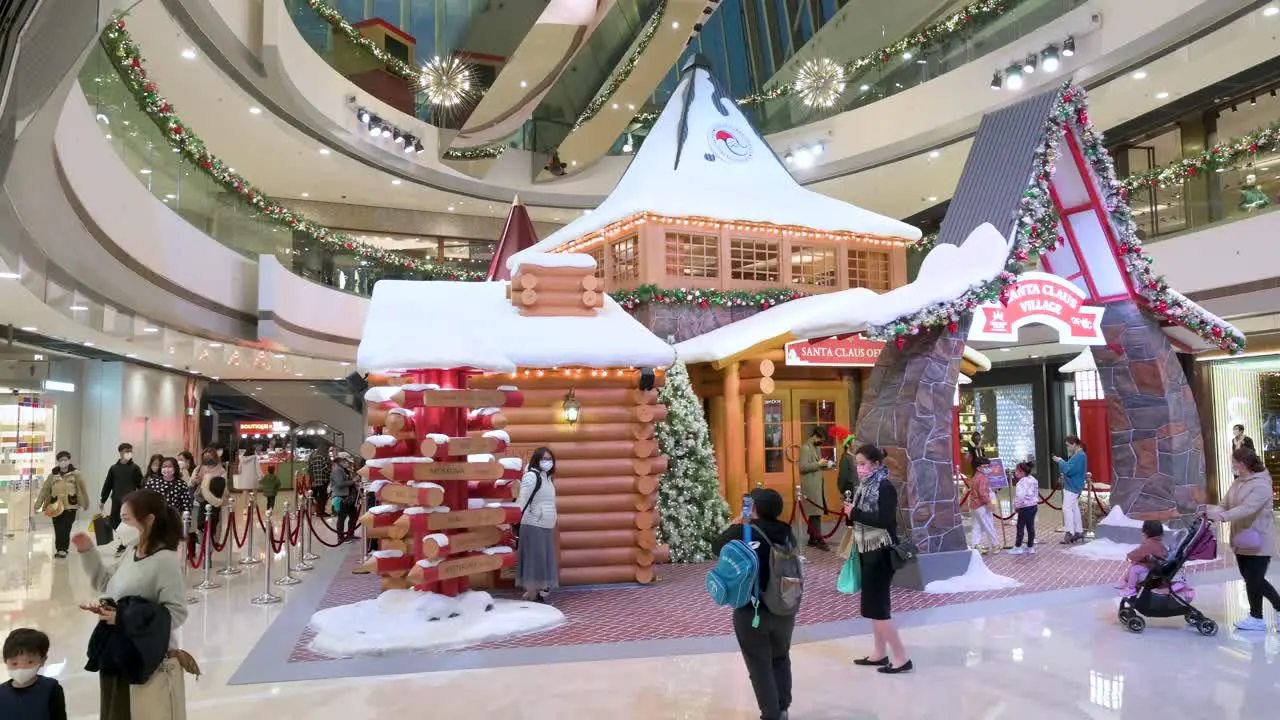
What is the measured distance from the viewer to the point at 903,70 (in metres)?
19.3

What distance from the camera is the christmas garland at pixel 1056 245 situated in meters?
9.16

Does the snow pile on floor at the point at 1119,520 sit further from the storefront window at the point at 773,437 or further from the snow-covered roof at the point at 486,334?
the snow-covered roof at the point at 486,334

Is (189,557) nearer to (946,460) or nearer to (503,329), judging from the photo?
(503,329)

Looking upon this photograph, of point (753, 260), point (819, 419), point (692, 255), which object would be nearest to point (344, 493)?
point (692, 255)

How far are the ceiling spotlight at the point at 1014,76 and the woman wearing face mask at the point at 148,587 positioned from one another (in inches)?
647

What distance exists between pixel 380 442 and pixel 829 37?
1925 centimetres

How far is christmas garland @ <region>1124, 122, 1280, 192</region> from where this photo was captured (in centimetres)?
1380

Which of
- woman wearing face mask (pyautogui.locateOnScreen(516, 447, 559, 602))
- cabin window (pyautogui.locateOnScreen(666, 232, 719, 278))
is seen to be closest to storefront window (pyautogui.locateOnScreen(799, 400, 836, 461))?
cabin window (pyautogui.locateOnScreen(666, 232, 719, 278))

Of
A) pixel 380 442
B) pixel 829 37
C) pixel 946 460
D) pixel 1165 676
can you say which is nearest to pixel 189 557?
pixel 380 442

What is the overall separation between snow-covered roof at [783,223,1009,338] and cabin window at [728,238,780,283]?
16.5ft

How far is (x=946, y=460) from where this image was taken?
948cm

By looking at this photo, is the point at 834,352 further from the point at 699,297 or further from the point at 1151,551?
the point at 1151,551

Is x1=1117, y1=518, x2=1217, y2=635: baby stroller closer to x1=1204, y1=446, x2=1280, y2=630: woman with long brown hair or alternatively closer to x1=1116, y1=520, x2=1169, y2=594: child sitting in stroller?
x1=1116, y1=520, x2=1169, y2=594: child sitting in stroller

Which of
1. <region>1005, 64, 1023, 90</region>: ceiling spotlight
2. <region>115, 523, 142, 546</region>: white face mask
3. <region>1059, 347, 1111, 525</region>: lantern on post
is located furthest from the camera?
<region>1059, 347, 1111, 525</region>: lantern on post
